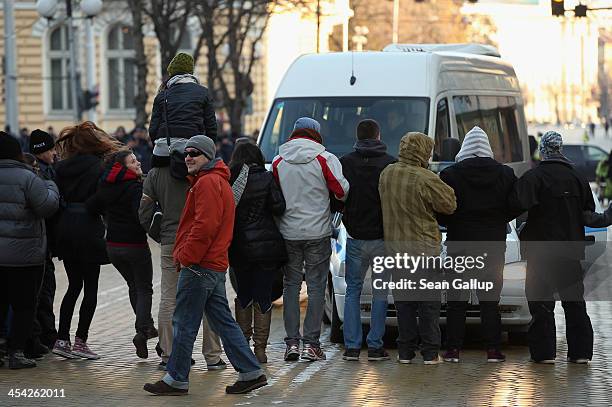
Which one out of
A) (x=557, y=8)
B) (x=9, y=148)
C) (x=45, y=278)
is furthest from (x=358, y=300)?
(x=557, y=8)

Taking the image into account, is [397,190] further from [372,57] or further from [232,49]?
[232,49]

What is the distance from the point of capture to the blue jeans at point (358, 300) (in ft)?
42.5

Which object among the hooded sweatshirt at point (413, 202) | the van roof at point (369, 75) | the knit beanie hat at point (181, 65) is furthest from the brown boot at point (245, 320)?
the van roof at point (369, 75)

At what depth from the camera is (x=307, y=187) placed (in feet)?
41.8

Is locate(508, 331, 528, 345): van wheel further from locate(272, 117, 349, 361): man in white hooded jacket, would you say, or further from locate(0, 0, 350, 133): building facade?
locate(0, 0, 350, 133): building facade

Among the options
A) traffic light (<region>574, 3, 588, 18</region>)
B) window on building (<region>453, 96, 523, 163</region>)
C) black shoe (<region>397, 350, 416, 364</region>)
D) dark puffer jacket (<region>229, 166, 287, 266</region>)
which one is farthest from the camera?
traffic light (<region>574, 3, 588, 18</region>)

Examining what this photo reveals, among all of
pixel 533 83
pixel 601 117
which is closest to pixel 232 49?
pixel 601 117

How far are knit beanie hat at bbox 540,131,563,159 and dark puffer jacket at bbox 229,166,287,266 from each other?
2.14m

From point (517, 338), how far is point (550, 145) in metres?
2.36

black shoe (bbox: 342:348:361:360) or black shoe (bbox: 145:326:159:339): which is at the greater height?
black shoe (bbox: 145:326:159:339)

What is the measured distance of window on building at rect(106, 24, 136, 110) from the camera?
58.8 metres

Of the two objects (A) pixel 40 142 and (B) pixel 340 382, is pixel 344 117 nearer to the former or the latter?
(A) pixel 40 142

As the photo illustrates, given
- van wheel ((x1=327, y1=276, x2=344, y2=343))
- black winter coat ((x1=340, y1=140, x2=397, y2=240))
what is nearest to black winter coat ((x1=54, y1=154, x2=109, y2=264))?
black winter coat ((x1=340, y1=140, x2=397, y2=240))

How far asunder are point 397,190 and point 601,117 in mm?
169550
